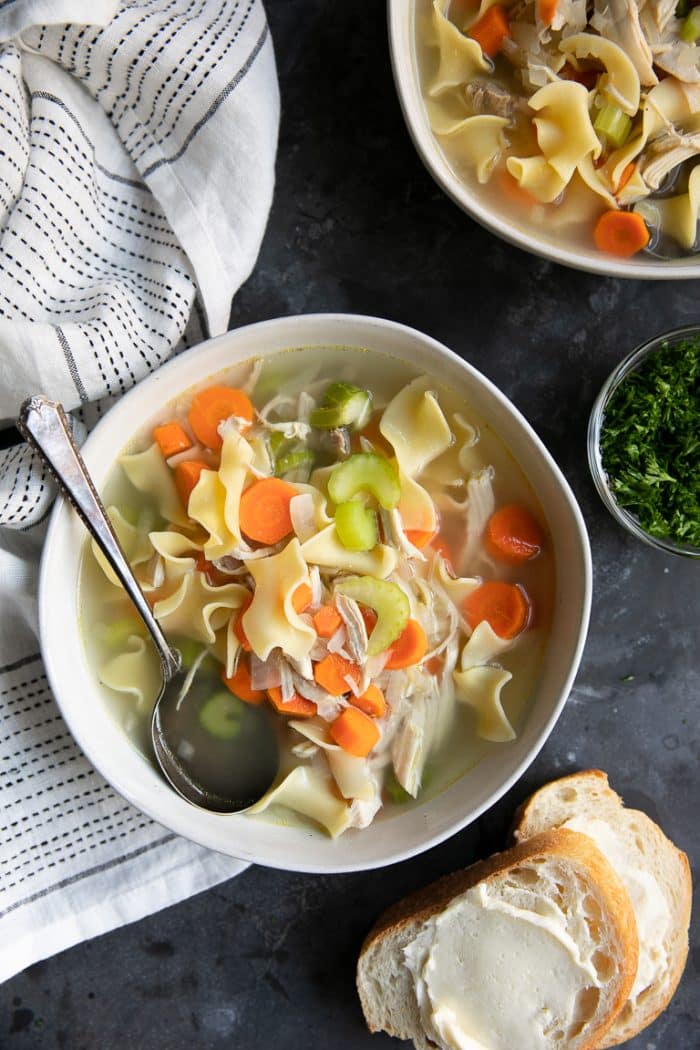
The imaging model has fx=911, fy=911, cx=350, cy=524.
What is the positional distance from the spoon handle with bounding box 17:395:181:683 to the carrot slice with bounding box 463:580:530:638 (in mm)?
1189

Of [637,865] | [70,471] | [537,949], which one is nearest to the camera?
[70,471]

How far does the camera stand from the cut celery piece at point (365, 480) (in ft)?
10.3

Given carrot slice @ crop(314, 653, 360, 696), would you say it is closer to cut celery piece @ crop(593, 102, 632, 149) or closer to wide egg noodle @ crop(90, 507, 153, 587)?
wide egg noodle @ crop(90, 507, 153, 587)

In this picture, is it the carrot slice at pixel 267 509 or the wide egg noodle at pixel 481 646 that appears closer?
the carrot slice at pixel 267 509

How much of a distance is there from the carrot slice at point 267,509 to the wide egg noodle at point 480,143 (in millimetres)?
1327

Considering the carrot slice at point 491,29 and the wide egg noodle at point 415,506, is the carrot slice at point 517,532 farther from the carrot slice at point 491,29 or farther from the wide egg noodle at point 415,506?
the carrot slice at point 491,29

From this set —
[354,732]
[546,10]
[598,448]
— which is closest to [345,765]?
[354,732]

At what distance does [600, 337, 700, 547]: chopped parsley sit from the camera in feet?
11.3

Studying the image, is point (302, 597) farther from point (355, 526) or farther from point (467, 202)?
point (467, 202)

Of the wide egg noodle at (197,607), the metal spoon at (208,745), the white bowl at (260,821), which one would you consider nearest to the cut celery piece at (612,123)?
the white bowl at (260,821)

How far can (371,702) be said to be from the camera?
10.6 feet

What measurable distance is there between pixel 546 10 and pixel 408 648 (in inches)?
86.7

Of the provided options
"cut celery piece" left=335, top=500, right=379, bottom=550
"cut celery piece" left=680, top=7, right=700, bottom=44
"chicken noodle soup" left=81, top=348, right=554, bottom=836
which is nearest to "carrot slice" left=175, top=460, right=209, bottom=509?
"chicken noodle soup" left=81, top=348, right=554, bottom=836

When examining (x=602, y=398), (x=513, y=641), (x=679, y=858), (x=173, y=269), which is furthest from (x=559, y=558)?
(x=173, y=269)
